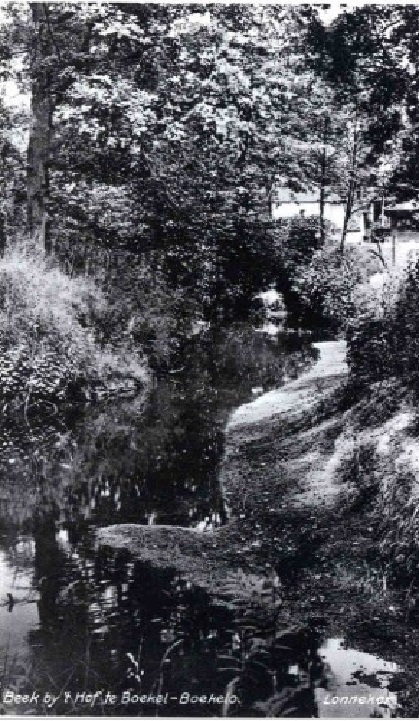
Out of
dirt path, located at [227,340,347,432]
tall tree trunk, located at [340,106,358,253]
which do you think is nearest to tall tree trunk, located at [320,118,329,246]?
tall tree trunk, located at [340,106,358,253]

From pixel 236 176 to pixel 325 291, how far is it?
105 cm

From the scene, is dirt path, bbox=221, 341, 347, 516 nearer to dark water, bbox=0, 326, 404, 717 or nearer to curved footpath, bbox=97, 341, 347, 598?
curved footpath, bbox=97, 341, 347, 598

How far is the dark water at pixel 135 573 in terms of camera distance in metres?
4.30

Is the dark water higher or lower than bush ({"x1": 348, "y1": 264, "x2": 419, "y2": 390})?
lower

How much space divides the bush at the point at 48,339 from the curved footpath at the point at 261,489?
4.13 feet

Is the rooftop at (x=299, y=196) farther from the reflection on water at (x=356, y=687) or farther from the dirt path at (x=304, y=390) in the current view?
the reflection on water at (x=356, y=687)

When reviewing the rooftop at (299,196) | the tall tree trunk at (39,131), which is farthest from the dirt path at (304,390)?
the tall tree trunk at (39,131)

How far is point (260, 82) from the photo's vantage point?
5363 mm

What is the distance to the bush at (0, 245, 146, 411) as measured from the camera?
18.6ft

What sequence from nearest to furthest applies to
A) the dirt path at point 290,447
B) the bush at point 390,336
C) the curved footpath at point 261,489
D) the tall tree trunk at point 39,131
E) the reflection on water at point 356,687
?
the reflection on water at point 356,687
the curved footpath at point 261,489
the bush at point 390,336
the dirt path at point 290,447
the tall tree trunk at point 39,131

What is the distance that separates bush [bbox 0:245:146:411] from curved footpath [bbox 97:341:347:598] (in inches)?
49.5

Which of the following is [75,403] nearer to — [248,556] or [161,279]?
[161,279]

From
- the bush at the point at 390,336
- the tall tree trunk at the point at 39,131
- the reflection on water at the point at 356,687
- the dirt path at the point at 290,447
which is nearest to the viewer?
the reflection on water at the point at 356,687

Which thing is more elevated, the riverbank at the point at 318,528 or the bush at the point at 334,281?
the bush at the point at 334,281
